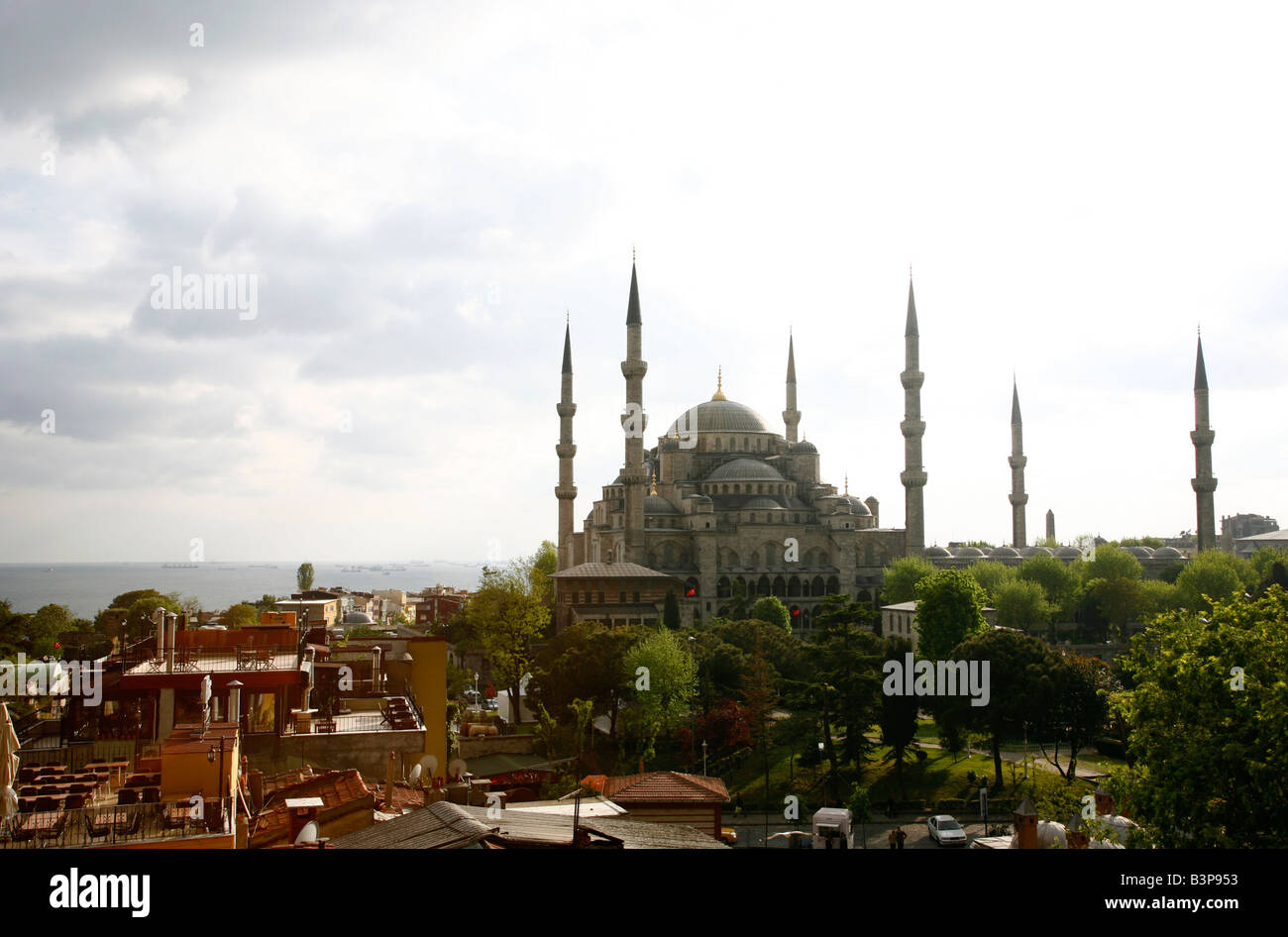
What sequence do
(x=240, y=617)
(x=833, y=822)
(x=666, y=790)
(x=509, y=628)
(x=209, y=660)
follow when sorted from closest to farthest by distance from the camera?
(x=666, y=790) < (x=209, y=660) < (x=833, y=822) < (x=509, y=628) < (x=240, y=617)

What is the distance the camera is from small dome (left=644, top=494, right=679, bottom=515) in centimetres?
5728

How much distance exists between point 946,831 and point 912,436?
3927cm

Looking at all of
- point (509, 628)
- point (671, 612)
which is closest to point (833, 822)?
point (509, 628)

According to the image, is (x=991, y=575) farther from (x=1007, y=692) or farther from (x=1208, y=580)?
(x=1007, y=692)

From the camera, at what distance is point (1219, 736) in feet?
40.1

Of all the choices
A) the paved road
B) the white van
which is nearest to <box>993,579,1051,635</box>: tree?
the paved road

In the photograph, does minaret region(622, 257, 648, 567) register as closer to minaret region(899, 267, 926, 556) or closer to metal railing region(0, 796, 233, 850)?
minaret region(899, 267, 926, 556)

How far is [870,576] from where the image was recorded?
58.4 m

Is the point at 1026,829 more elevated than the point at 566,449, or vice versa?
the point at 566,449

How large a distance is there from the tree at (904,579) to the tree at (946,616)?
13.7 metres

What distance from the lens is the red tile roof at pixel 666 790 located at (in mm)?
15297

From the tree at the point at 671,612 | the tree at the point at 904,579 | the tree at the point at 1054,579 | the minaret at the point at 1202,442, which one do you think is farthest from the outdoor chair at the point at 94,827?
the minaret at the point at 1202,442
